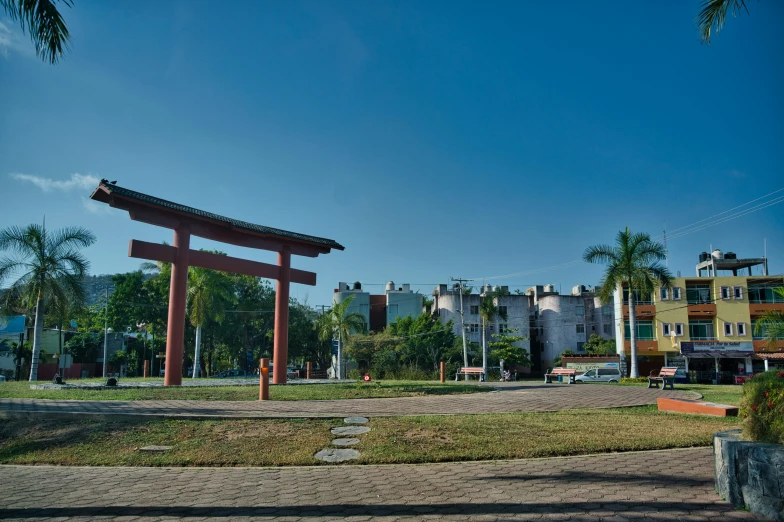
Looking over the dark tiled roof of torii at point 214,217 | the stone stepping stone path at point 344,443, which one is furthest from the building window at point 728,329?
the stone stepping stone path at point 344,443

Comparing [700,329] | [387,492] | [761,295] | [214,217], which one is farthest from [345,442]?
[761,295]

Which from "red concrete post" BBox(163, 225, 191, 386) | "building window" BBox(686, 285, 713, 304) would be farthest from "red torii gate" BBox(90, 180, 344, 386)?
"building window" BBox(686, 285, 713, 304)

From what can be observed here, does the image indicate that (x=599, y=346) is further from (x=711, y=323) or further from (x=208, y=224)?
(x=208, y=224)

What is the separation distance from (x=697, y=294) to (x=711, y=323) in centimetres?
278

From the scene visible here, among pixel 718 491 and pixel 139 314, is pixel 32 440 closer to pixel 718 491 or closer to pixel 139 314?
pixel 718 491

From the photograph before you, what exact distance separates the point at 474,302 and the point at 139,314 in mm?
34488

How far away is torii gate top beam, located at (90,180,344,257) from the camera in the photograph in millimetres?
19250

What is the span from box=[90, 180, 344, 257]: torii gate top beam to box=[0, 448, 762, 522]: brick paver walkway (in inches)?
→ 524

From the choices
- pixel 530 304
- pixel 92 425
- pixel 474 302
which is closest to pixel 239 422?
pixel 92 425

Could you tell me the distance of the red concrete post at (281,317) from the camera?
78.2 ft

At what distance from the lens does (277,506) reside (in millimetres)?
5660

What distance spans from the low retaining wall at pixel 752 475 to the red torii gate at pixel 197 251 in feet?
61.0

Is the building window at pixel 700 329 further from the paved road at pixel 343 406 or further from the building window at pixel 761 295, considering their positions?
the paved road at pixel 343 406

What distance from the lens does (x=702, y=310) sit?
48094 millimetres
